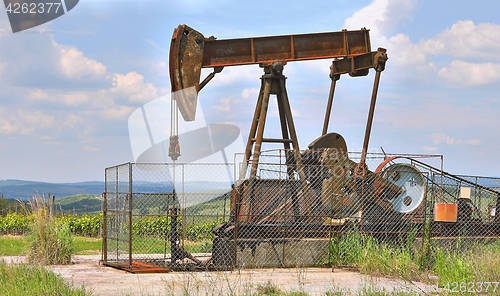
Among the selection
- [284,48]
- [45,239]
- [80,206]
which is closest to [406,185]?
[284,48]

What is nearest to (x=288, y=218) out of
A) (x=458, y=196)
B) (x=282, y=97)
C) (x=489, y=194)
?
(x=282, y=97)

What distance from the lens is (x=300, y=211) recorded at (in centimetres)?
1387

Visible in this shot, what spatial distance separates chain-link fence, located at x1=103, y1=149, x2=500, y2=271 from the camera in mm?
13078

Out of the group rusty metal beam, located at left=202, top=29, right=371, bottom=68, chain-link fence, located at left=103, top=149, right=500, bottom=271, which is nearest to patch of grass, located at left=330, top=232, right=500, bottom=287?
chain-link fence, located at left=103, top=149, right=500, bottom=271

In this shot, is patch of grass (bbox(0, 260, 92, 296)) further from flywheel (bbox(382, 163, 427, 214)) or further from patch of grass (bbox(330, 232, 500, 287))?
flywheel (bbox(382, 163, 427, 214))

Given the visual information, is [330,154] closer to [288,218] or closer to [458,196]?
[288,218]

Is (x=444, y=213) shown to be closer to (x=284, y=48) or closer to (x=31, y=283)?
(x=284, y=48)

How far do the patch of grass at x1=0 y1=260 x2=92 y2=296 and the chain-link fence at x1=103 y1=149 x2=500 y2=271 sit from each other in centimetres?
243

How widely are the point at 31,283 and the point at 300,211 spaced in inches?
235

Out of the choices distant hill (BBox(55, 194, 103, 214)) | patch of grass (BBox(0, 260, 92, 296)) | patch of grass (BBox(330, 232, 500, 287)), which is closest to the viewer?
patch of grass (BBox(0, 260, 92, 296))

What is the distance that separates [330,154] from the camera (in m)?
14.0

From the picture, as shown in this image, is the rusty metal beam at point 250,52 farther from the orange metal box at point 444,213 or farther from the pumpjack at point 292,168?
the orange metal box at point 444,213

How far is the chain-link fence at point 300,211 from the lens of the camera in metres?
13.1

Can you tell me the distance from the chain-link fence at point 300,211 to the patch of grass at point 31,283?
2.43 metres
